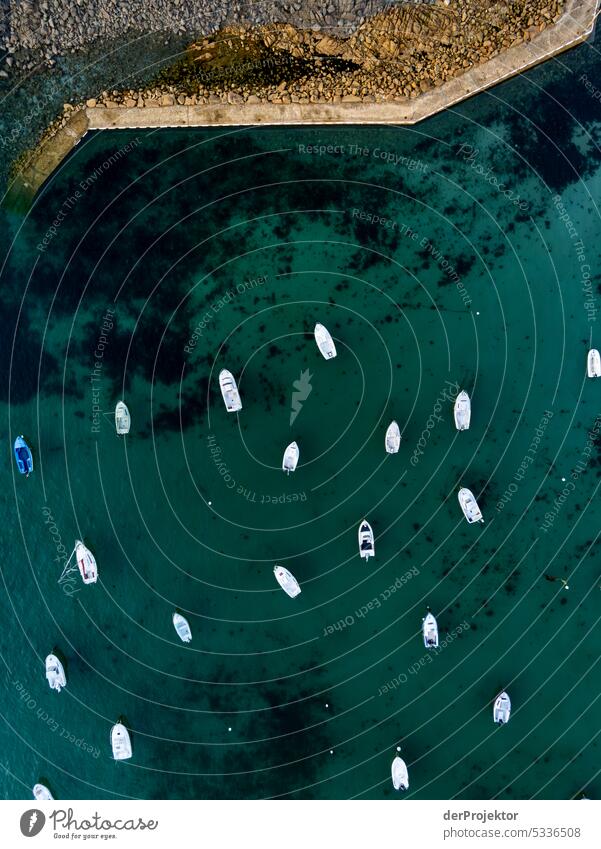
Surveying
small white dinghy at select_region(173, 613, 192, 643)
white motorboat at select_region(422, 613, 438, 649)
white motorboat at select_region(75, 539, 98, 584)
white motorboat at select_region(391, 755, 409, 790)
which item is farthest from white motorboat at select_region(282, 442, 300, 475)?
white motorboat at select_region(391, 755, 409, 790)

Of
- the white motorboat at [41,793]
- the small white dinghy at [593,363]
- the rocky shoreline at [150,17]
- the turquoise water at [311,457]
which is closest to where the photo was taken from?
the rocky shoreline at [150,17]

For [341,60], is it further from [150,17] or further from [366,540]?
[366,540]

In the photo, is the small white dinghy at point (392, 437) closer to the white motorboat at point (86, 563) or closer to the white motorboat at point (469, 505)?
the white motorboat at point (469, 505)

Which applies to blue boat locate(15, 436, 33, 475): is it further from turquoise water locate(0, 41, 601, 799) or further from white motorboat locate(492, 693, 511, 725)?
white motorboat locate(492, 693, 511, 725)

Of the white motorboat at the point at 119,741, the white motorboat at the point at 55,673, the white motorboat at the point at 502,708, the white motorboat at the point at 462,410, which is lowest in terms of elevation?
the white motorboat at the point at 119,741

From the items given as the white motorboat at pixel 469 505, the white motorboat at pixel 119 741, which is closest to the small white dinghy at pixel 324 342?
the white motorboat at pixel 469 505

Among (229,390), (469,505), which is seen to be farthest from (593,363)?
→ (229,390)
